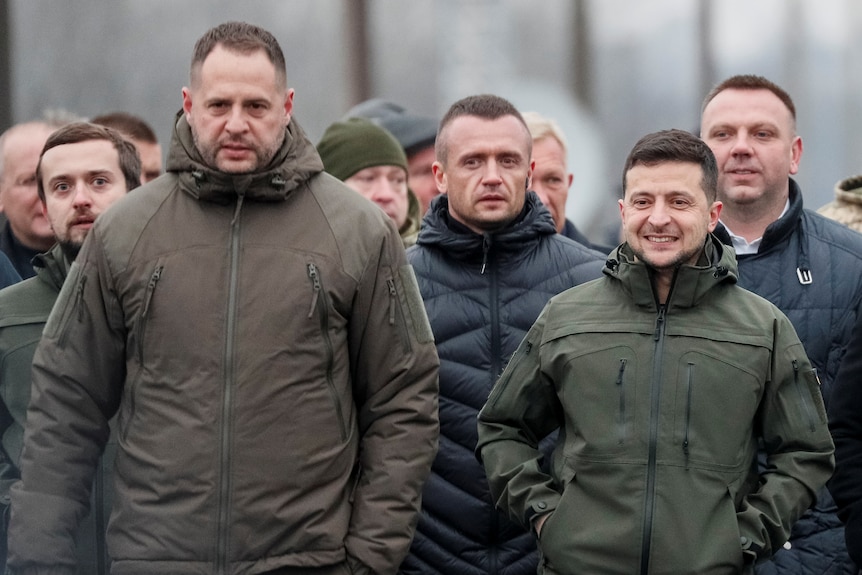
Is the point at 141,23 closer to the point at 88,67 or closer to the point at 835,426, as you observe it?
the point at 88,67

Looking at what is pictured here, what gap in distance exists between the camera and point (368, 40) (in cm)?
805

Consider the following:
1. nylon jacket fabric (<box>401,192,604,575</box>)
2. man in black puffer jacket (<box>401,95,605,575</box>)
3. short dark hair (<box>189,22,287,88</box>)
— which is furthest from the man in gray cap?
short dark hair (<box>189,22,287,88</box>)

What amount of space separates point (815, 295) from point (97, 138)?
87.6 inches

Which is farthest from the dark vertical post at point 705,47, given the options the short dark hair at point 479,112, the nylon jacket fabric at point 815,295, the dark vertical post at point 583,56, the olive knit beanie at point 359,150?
the nylon jacket fabric at point 815,295

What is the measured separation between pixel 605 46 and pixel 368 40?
1.54 m

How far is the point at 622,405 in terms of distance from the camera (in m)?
3.83

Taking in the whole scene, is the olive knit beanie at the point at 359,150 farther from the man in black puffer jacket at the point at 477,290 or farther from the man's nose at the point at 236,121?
the man's nose at the point at 236,121

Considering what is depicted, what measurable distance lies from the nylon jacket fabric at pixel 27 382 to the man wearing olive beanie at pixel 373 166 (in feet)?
6.13

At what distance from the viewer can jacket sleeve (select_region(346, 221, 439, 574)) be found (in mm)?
3797

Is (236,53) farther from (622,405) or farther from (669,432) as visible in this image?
(669,432)

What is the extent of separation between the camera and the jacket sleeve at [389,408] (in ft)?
12.5

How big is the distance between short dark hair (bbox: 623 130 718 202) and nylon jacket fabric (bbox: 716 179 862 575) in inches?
17.4

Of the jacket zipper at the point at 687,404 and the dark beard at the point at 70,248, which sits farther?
the dark beard at the point at 70,248

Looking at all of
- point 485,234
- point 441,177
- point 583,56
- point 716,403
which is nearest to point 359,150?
point 441,177
